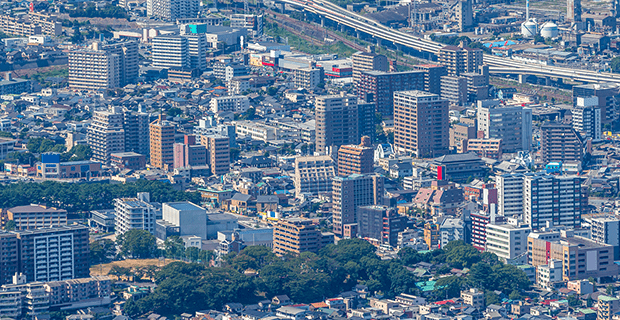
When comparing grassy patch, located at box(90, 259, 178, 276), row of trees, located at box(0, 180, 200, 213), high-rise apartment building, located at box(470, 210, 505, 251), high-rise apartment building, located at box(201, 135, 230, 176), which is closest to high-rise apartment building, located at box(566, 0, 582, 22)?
high-rise apartment building, located at box(201, 135, 230, 176)

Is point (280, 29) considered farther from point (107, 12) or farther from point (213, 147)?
point (213, 147)

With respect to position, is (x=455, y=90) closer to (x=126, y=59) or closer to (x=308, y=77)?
(x=308, y=77)

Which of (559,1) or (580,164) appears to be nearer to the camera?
(580,164)

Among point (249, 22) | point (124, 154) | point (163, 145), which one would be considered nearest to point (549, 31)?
point (249, 22)

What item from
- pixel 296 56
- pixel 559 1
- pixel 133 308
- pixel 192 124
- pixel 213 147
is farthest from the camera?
pixel 559 1

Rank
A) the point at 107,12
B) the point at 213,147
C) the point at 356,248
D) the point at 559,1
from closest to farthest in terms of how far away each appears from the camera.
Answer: the point at 356,248
the point at 213,147
the point at 107,12
the point at 559,1

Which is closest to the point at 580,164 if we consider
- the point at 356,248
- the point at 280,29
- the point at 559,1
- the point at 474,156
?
the point at 474,156

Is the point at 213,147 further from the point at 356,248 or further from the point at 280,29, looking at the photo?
the point at 280,29
